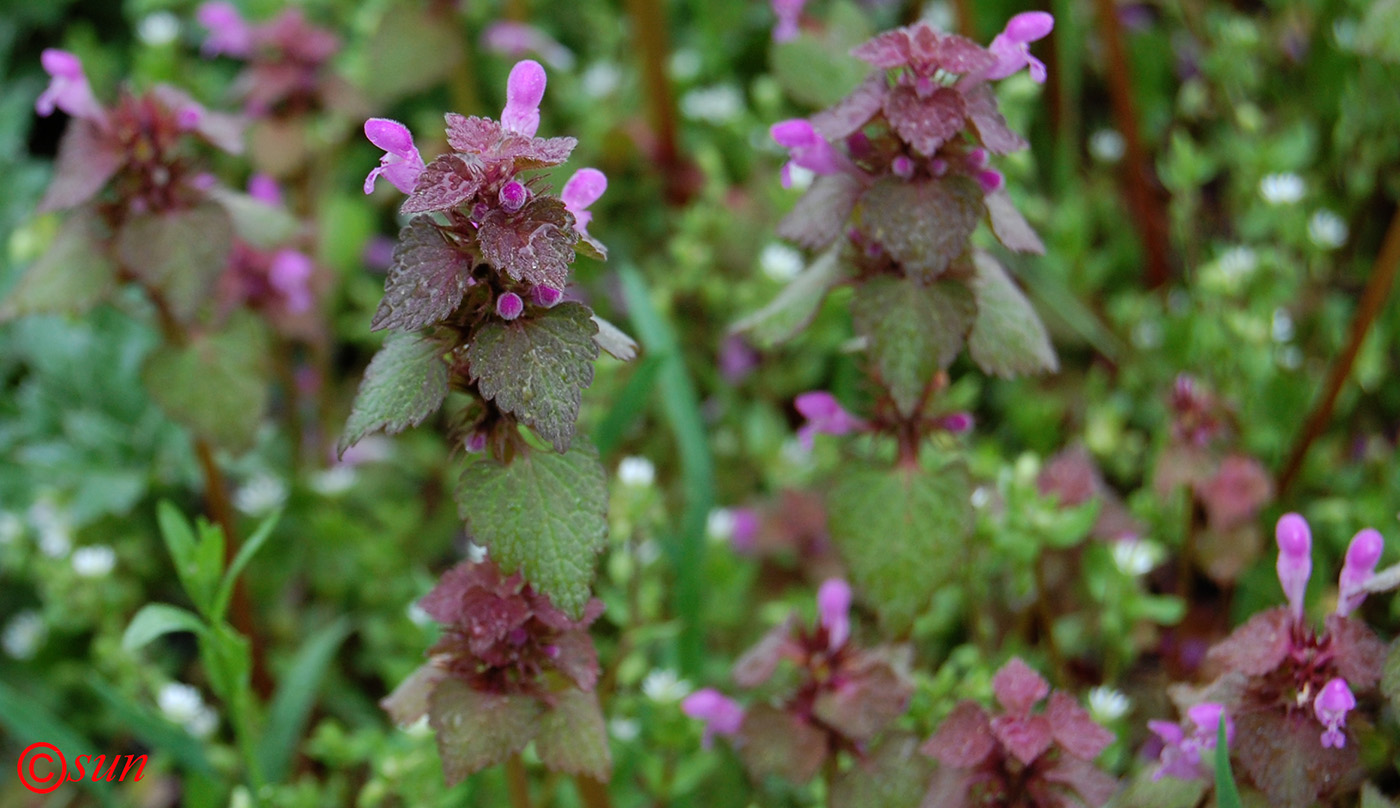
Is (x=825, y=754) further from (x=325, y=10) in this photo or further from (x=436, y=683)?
(x=325, y=10)

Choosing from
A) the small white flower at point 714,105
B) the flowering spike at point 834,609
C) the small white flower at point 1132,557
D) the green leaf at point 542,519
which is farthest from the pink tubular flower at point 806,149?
the small white flower at point 714,105

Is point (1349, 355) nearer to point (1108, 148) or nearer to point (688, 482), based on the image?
point (1108, 148)

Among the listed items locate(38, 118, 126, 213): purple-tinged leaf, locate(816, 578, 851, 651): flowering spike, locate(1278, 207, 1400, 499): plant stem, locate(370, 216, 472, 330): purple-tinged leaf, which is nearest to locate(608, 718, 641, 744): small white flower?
locate(816, 578, 851, 651): flowering spike

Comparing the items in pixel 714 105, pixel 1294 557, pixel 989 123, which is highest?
pixel 989 123

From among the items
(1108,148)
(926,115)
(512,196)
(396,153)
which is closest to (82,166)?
(396,153)

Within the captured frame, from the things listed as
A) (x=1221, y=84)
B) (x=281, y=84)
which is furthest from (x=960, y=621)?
(x=281, y=84)

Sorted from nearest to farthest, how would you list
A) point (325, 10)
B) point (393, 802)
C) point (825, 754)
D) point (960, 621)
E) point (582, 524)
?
point (582, 524) → point (825, 754) → point (393, 802) → point (960, 621) → point (325, 10)
